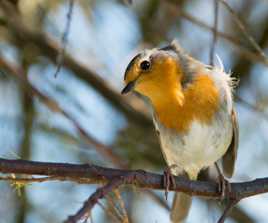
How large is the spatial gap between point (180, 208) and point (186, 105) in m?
0.80

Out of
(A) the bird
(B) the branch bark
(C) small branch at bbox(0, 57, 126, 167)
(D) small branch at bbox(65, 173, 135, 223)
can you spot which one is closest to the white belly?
(A) the bird

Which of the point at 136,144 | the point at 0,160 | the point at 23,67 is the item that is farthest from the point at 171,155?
the point at 0,160

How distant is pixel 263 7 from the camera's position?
5.57 meters

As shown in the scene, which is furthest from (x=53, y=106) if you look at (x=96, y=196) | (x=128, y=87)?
(x=96, y=196)

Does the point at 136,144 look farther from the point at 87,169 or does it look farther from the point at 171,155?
the point at 87,169

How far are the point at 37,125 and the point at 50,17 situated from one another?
2.95ft

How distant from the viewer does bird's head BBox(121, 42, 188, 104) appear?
3.90 metres

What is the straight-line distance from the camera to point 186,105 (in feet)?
12.5

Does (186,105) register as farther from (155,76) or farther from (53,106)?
(53,106)

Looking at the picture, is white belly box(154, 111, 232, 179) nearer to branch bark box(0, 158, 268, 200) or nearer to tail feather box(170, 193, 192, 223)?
tail feather box(170, 193, 192, 223)

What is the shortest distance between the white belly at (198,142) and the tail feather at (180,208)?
10.0 inches

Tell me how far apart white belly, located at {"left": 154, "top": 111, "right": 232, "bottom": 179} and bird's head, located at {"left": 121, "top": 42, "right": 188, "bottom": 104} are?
22cm

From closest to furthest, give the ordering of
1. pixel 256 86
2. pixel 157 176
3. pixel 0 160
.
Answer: pixel 0 160, pixel 157 176, pixel 256 86

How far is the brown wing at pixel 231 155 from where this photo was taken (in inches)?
163
